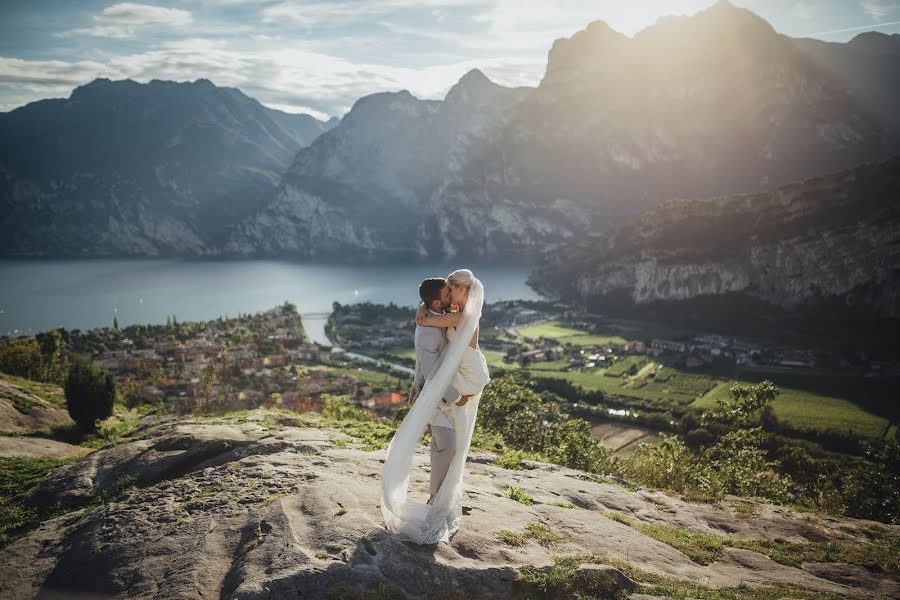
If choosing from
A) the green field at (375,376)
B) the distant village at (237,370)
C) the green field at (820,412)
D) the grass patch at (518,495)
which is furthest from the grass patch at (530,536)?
the green field at (375,376)

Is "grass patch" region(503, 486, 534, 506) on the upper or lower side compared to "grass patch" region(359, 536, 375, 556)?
lower

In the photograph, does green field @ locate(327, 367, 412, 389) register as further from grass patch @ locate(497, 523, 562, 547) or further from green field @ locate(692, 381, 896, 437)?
grass patch @ locate(497, 523, 562, 547)

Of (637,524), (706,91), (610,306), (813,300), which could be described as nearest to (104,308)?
(610,306)

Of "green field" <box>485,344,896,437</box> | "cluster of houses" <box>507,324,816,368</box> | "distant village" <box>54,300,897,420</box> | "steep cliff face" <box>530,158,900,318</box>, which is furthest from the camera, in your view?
"steep cliff face" <box>530,158,900,318</box>

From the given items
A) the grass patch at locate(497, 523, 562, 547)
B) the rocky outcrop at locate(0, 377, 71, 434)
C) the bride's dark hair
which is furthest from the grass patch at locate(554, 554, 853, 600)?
the rocky outcrop at locate(0, 377, 71, 434)

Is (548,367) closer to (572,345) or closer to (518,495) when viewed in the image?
(572,345)

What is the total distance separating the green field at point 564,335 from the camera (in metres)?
73.6

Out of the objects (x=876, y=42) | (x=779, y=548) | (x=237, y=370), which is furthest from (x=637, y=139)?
(x=779, y=548)

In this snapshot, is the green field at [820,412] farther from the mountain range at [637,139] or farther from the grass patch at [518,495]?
the mountain range at [637,139]

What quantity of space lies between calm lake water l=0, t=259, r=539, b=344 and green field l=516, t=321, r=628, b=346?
2254 centimetres

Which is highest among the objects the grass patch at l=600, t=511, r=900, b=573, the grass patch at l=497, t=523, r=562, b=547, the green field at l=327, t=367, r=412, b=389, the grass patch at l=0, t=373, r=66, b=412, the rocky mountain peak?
the rocky mountain peak

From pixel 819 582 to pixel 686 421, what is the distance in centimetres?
3600

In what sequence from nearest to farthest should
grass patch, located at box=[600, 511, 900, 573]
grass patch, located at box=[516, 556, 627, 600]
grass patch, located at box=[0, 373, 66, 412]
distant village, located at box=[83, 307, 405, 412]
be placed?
grass patch, located at box=[516, 556, 627, 600]
grass patch, located at box=[600, 511, 900, 573]
grass patch, located at box=[0, 373, 66, 412]
distant village, located at box=[83, 307, 405, 412]

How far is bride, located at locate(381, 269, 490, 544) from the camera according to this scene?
206 inches
